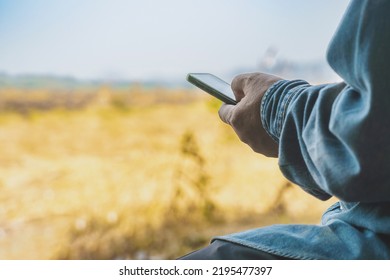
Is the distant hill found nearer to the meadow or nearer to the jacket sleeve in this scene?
the meadow

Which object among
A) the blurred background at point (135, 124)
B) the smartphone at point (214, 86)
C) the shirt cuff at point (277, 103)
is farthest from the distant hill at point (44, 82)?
the shirt cuff at point (277, 103)

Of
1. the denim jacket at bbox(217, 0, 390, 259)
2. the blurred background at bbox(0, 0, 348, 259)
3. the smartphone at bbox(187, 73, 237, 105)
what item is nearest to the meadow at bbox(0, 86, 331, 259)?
the blurred background at bbox(0, 0, 348, 259)

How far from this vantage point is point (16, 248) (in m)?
1.71

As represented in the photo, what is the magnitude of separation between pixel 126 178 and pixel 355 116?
1.33 m

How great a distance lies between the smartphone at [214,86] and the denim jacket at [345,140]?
96 mm

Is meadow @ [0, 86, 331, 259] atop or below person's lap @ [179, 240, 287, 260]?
below

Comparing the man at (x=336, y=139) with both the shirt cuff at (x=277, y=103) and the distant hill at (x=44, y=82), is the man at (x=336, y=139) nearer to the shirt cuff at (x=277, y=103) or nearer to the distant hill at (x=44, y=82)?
the shirt cuff at (x=277, y=103)

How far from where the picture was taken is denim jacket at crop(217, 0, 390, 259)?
488 mm

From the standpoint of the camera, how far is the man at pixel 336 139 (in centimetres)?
49

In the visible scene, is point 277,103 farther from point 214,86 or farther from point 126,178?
point 126,178
